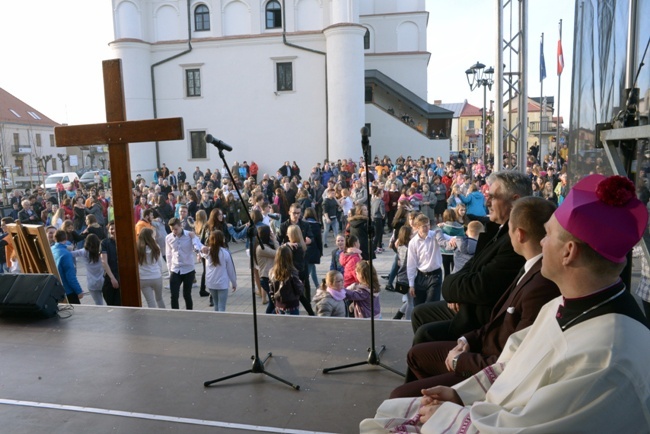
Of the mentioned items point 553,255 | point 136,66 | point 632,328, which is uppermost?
point 136,66

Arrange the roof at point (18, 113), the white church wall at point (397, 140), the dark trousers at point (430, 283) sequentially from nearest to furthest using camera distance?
the dark trousers at point (430, 283)
the white church wall at point (397, 140)
the roof at point (18, 113)

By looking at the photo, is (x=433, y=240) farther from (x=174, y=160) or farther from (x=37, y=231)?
(x=174, y=160)

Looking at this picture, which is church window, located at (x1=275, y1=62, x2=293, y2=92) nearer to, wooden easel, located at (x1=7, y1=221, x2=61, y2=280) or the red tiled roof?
wooden easel, located at (x1=7, y1=221, x2=61, y2=280)

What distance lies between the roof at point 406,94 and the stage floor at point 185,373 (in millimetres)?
28186

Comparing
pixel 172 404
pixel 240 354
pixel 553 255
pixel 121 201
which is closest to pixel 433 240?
pixel 240 354

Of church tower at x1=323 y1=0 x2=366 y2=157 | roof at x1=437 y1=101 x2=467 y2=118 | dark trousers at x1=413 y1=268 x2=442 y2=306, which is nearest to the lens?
dark trousers at x1=413 y1=268 x2=442 y2=306

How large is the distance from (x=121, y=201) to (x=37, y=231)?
59.2 inches

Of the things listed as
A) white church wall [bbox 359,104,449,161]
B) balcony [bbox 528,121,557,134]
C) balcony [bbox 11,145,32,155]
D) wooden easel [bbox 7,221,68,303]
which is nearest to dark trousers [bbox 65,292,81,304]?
wooden easel [bbox 7,221,68,303]

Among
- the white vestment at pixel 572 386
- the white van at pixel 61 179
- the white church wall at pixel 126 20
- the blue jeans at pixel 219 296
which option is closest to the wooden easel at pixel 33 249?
the blue jeans at pixel 219 296

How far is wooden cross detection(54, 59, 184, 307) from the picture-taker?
5.84 m

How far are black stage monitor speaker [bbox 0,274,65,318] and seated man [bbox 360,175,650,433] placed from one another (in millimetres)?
4782

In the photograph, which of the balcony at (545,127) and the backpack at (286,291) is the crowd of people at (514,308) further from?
the balcony at (545,127)

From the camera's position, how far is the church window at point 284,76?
93.9ft

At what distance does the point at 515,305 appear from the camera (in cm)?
280
